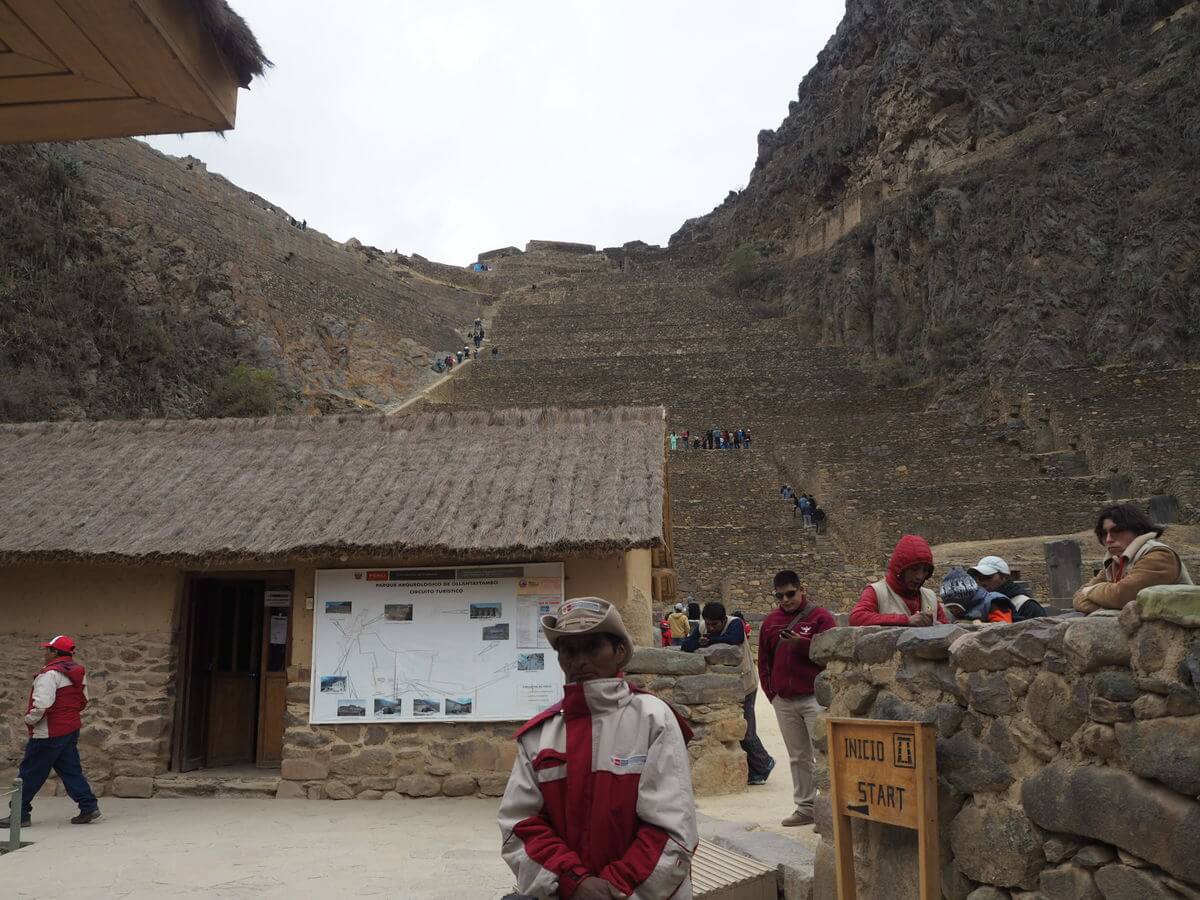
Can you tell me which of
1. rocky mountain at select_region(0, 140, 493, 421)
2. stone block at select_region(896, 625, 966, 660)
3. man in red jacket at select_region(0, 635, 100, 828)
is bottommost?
man in red jacket at select_region(0, 635, 100, 828)

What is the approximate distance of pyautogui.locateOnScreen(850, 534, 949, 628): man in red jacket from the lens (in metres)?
4.25

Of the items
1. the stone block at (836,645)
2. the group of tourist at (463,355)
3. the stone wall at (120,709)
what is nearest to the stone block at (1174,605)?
the stone block at (836,645)

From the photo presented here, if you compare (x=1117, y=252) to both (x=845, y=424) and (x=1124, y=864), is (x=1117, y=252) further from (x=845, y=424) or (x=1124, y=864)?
(x=1124, y=864)

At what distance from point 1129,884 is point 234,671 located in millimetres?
8118

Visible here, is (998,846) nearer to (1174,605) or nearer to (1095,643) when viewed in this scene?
(1095,643)

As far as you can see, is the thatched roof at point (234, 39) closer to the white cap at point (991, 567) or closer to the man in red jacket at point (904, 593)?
the man in red jacket at point (904, 593)

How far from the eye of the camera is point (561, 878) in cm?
229

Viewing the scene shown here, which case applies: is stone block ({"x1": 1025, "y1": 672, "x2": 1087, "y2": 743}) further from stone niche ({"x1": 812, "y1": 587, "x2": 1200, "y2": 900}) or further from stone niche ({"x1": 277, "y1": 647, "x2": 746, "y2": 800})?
stone niche ({"x1": 277, "y1": 647, "x2": 746, "y2": 800})

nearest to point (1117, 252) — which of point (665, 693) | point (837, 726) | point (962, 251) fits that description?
point (962, 251)

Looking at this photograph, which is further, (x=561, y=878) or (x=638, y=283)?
(x=638, y=283)

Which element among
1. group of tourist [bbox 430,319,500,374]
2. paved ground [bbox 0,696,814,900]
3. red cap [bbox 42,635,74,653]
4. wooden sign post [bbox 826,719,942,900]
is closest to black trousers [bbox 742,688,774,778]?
paved ground [bbox 0,696,814,900]

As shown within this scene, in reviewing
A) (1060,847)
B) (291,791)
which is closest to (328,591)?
(291,791)

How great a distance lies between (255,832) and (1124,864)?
5.54 meters

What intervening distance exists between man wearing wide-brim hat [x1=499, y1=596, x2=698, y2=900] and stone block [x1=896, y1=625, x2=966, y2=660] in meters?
1.31
